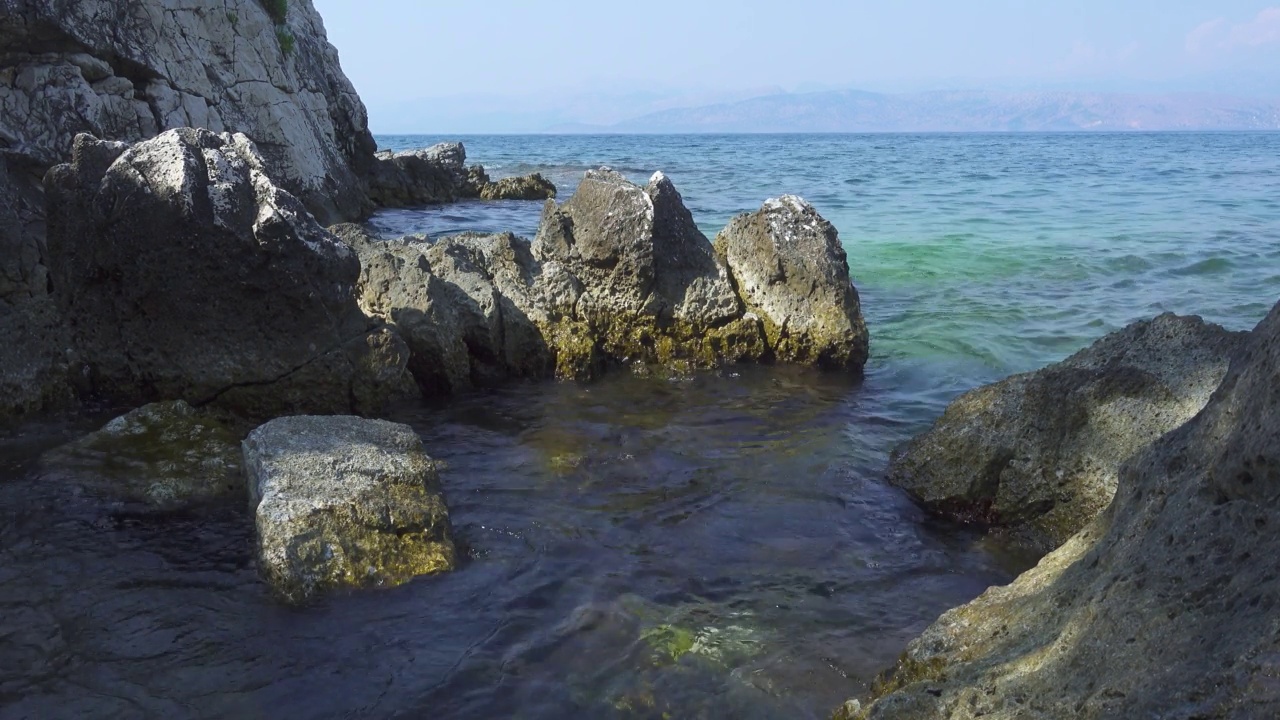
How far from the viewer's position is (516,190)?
29.4 m

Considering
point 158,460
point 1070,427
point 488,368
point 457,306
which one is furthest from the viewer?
point 488,368

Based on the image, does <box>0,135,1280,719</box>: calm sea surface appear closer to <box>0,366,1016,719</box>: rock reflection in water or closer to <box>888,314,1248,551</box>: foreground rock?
<box>0,366,1016,719</box>: rock reflection in water

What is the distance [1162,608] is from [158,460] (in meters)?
6.10

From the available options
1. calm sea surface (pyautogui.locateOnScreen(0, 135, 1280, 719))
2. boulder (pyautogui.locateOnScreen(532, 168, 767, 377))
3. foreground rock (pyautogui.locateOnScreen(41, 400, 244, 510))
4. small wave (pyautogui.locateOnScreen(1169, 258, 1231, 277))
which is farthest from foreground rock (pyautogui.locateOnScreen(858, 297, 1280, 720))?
small wave (pyautogui.locateOnScreen(1169, 258, 1231, 277))

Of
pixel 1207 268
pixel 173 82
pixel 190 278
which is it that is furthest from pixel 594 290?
pixel 1207 268

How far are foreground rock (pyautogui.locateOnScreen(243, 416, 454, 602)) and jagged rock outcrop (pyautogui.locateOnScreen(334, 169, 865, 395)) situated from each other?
3.33 m

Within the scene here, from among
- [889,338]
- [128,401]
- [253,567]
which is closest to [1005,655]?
[253,567]

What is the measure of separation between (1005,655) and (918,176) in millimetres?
37589

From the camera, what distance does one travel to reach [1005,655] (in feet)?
11.0

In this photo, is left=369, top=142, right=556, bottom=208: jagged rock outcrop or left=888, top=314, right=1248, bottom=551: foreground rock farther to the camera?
left=369, top=142, right=556, bottom=208: jagged rock outcrop

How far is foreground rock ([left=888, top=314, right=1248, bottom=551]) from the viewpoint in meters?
5.98

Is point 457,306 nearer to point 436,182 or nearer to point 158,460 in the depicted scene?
point 158,460

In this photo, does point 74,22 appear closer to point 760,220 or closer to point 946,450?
point 760,220

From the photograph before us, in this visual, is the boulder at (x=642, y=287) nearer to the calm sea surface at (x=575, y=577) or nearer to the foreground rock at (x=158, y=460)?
the calm sea surface at (x=575, y=577)
